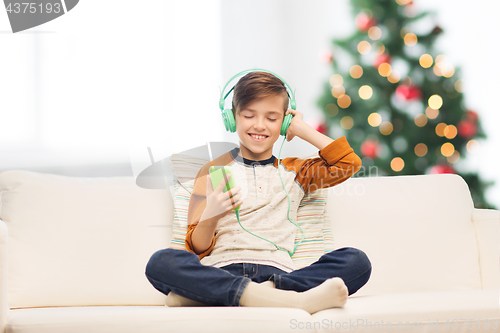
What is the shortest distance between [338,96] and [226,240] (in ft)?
4.68

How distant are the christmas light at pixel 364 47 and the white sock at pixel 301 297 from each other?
1.75 m

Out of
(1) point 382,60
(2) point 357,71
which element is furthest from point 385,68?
(2) point 357,71

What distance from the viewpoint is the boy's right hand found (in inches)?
44.5

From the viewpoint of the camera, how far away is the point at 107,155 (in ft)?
6.62

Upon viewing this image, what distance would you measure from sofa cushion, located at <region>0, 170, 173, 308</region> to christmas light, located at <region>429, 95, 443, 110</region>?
1.63 m

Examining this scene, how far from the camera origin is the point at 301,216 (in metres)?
1.36

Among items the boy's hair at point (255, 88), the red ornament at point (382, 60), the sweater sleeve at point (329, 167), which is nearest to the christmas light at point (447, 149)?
the red ornament at point (382, 60)

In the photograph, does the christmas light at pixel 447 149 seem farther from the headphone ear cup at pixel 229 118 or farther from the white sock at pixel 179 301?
the white sock at pixel 179 301

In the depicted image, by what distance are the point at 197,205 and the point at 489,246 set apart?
93 centimetres

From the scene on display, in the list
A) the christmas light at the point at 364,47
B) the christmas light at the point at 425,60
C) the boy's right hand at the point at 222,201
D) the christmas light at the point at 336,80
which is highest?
the christmas light at the point at 364,47

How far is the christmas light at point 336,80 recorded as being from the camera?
239 centimetres

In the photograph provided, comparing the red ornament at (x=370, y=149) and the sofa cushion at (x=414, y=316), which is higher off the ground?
the red ornament at (x=370, y=149)

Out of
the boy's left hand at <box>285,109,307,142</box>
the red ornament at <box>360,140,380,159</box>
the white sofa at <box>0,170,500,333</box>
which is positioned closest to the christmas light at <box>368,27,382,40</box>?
the red ornament at <box>360,140,380,159</box>

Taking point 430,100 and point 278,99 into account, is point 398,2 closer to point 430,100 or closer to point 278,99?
point 430,100
